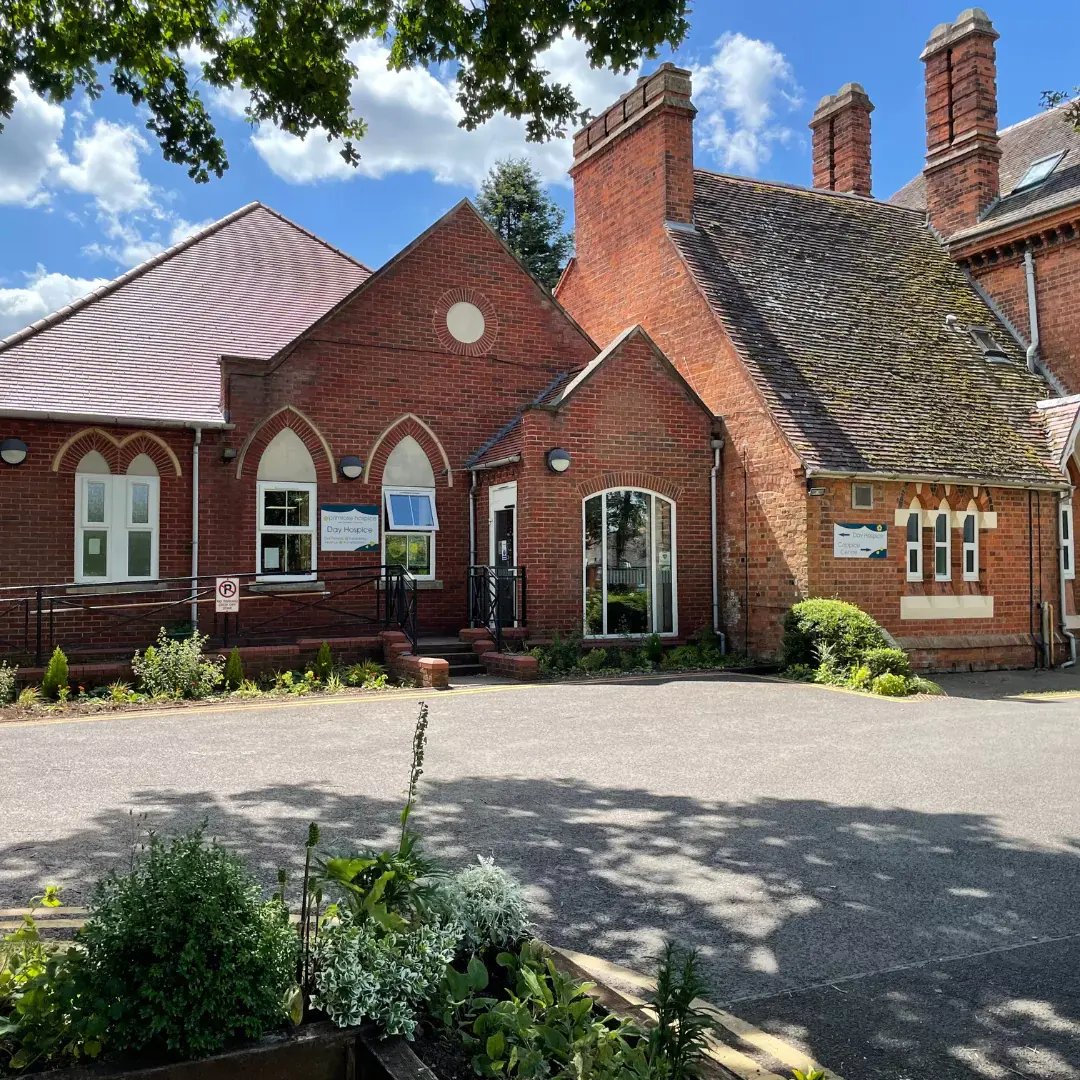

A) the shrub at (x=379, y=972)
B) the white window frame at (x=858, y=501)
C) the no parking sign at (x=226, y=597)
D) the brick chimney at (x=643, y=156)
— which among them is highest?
the brick chimney at (x=643, y=156)

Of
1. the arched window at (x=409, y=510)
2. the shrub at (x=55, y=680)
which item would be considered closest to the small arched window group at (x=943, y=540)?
the arched window at (x=409, y=510)

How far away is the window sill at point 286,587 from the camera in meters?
15.2

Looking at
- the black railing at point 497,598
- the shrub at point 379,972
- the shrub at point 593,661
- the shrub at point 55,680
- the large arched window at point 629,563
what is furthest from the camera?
the large arched window at point 629,563

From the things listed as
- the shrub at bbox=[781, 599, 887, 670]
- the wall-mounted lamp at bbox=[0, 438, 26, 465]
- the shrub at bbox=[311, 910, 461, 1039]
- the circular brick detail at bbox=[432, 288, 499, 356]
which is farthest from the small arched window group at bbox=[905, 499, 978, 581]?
Result: the shrub at bbox=[311, 910, 461, 1039]

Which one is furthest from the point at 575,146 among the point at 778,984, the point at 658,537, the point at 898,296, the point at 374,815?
the point at 778,984

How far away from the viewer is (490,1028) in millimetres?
3221

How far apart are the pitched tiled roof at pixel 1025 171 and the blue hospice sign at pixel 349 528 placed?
48.9 ft

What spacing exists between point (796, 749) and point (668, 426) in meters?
8.66

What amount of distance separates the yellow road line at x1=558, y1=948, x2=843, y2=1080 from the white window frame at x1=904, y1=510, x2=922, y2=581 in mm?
13576

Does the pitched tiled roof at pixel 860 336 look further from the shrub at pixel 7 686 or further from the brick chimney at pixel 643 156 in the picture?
the shrub at pixel 7 686

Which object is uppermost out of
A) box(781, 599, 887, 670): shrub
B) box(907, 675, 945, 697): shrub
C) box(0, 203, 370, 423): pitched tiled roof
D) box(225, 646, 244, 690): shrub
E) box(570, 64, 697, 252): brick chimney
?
box(570, 64, 697, 252): brick chimney

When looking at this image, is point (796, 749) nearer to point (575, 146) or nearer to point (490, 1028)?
point (490, 1028)

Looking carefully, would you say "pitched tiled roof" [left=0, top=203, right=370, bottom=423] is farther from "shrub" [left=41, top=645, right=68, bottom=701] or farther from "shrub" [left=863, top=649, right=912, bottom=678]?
"shrub" [left=863, top=649, right=912, bottom=678]

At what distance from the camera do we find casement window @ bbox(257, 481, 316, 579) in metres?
15.6
